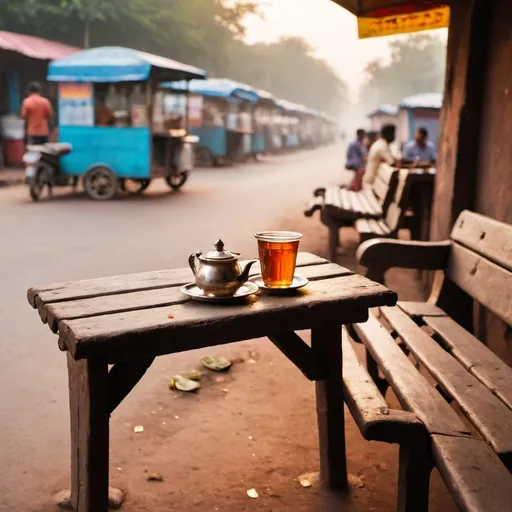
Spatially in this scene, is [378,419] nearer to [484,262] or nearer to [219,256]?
[219,256]

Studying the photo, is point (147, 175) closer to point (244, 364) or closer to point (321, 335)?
point (244, 364)

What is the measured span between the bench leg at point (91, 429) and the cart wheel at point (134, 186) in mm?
10715

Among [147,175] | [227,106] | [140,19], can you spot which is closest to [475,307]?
[147,175]

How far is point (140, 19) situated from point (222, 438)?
25.5 m

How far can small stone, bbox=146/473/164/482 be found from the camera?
272 centimetres

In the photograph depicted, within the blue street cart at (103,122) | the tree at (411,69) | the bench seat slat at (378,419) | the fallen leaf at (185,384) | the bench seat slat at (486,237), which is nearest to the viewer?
the bench seat slat at (378,419)

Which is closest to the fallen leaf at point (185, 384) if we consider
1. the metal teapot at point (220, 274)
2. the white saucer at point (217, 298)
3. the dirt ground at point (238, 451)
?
the dirt ground at point (238, 451)

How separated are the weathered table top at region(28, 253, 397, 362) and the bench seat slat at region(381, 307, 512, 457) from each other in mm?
421

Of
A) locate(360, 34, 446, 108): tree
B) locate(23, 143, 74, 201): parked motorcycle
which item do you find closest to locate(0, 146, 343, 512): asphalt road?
locate(23, 143, 74, 201): parked motorcycle

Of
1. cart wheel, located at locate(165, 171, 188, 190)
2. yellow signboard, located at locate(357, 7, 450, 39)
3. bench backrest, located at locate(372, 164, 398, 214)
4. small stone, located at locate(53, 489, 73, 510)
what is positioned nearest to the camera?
small stone, located at locate(53, 489, 73, 510)

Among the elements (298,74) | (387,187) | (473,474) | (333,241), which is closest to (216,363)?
(473,474)

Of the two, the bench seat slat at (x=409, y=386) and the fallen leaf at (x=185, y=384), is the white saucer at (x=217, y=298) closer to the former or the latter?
the bench seat slat at (x=409, y=386)

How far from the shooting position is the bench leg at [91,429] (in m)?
2.01

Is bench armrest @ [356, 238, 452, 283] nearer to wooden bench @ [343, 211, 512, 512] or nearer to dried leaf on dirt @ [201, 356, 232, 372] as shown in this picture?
wooden bench @ [343, 211, 512, 512]
